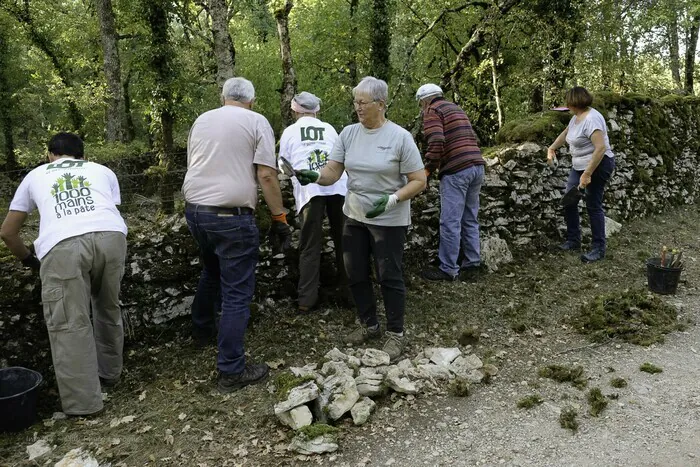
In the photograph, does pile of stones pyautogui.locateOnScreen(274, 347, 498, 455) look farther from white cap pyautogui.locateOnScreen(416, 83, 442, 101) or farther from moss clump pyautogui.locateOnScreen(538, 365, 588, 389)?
white cap pyautogui.locateOnScreen(416, 83, 442, 101)

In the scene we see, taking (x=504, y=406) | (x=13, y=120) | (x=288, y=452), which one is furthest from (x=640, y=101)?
(x=13, y=120)

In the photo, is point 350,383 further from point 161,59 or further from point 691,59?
point 691,59

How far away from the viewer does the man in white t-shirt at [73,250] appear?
10.1ft

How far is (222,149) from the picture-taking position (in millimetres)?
3305

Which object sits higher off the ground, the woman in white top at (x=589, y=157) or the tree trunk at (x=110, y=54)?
the tree trunk at (x=110, y=54)

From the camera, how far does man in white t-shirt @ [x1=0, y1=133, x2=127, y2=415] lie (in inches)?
121

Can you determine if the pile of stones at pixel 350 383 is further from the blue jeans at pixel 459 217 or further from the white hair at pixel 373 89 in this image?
the white hair at pixel 373 89

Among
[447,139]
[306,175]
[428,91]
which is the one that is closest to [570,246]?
[447,139]

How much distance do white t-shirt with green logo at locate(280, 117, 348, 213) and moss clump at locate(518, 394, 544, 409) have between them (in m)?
2.16

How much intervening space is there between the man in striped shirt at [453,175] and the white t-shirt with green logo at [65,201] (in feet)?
10.2

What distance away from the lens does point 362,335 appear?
4.07m

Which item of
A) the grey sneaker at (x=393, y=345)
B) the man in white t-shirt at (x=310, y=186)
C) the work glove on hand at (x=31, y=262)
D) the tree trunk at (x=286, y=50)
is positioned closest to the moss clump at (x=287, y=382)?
the grey sneaker at (x=393, y=345)

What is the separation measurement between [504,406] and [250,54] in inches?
809

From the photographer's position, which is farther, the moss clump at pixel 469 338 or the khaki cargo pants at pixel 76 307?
the moss clump at pixel 469 338
